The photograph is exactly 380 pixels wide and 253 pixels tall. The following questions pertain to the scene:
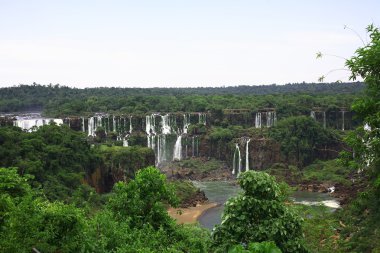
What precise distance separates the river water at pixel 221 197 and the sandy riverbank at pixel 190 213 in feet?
1.98

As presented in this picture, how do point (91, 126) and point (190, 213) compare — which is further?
point (91, 126)

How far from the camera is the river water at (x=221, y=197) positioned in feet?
147

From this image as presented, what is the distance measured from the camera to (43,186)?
36.2 m

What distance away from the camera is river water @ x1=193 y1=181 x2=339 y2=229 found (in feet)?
147

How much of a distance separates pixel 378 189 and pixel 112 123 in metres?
65.6

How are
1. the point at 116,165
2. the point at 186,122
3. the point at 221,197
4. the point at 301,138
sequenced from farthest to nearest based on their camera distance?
1. the point at 186,122
2. the point at 301,138
3. the point at 221,197
4. the point at 116,165

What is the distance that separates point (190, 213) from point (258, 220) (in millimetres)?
35635

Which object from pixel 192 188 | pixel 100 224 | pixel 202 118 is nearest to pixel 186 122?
pixel 202 118

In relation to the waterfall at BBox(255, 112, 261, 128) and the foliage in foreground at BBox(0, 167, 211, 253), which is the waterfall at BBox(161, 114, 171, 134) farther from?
the foliage in foreground at BBox(0, 167, 211, 253)

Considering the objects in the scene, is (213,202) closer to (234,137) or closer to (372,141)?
(234,137)

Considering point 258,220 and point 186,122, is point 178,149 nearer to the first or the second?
point 186,122

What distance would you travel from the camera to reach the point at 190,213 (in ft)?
154

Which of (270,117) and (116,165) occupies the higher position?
(270,117)

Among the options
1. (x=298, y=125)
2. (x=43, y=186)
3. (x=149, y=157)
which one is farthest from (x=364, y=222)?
(x=298, y=125)
